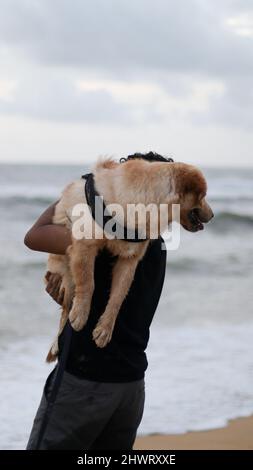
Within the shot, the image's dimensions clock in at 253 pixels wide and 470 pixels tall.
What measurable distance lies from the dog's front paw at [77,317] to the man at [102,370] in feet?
0.07

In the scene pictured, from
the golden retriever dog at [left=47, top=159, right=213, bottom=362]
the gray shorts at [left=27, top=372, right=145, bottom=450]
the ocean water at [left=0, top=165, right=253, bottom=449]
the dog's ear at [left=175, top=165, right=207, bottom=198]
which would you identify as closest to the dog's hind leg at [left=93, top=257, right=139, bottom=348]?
the golden retriever dog at [left=47, top=159, right=213, bottom=362]

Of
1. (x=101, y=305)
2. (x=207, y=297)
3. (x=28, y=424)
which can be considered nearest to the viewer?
(x=101, y=305)

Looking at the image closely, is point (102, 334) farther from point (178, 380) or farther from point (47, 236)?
point (178, 380)

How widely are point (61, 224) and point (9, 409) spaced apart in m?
3.41

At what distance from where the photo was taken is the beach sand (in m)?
5.47

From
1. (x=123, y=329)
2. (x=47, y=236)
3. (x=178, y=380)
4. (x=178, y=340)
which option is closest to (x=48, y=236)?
(x=47, y=236)

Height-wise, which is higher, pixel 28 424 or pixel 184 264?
pixel 184 264

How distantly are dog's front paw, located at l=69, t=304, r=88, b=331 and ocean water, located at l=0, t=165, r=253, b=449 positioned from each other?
2.64 metres

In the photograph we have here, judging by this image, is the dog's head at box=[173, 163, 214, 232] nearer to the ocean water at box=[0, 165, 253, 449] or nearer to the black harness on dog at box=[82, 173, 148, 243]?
the black harness on dog at box=[82, 173, 148, 243]

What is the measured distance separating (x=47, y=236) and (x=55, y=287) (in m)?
0.36

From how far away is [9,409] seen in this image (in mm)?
6004

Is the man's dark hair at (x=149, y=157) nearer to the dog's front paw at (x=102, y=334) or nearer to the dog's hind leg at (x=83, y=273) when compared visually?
the dog's hind leg at (x=83, y=273)
